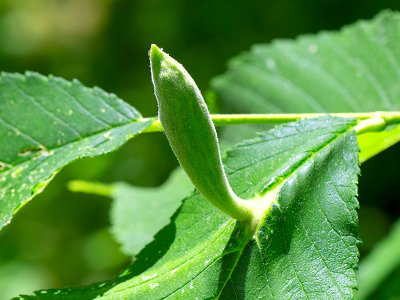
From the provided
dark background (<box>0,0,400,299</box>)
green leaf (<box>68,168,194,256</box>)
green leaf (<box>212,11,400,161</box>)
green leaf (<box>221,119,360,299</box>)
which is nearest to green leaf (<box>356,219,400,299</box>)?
green leaf (<box>212,11,400,161</box>)

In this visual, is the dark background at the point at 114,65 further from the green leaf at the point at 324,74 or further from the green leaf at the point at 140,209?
the green leaf at the point at 324,74

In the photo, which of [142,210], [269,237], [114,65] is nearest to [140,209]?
[142,210]

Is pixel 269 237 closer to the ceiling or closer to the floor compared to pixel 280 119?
closer to the floor

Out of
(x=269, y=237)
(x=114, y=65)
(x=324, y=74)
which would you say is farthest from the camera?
(x=114, y=65)

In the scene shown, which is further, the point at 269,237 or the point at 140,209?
the point at 140,209

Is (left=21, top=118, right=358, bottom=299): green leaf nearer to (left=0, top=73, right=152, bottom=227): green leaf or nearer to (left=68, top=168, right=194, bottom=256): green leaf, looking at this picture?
(left=0, top=73, right=152, bottom=227): green leaf

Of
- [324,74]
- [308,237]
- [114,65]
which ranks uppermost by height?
[114,65]

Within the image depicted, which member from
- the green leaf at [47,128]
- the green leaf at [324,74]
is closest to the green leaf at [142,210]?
the green leaf at [324,74]

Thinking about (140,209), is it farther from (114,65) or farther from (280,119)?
(114,65)
